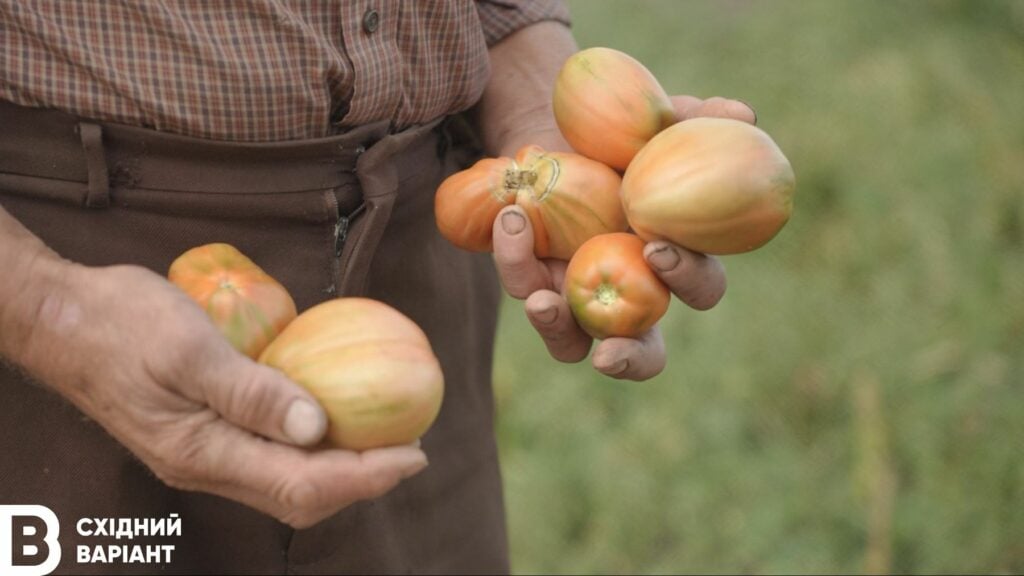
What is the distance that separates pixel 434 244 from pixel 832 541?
56.4 inches

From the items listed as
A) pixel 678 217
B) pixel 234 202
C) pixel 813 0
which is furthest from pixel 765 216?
Result: pixel 813 0

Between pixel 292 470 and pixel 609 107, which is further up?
pixel 609 107

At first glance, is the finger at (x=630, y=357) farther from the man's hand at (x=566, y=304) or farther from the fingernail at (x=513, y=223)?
the fingernail at (x=513, y=223)

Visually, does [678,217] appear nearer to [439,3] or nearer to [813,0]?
[439,3]

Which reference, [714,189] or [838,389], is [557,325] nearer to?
[714,189]

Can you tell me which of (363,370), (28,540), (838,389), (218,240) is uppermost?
(363,370)

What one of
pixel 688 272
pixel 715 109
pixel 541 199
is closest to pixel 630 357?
pixel 688 272

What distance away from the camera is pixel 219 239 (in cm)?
144

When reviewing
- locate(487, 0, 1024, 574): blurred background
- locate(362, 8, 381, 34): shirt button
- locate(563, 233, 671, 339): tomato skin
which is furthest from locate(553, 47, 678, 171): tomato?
locate(487, 0, 1024, 574): blurred background

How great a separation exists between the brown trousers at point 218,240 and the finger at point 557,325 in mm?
233

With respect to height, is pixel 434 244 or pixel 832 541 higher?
pixel 434 244

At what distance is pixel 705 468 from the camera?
2.98 metres

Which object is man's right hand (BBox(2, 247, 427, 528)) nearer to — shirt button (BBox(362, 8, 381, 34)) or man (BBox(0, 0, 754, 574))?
man (BBox(0, 0, 754, 574))

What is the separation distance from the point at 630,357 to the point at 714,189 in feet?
0.77
